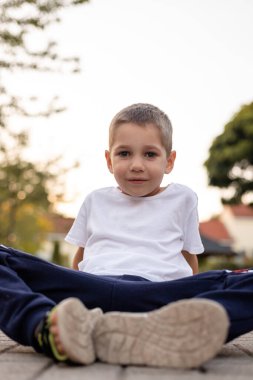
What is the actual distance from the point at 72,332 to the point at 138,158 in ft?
4.13

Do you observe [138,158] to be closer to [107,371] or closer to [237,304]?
[237,304]

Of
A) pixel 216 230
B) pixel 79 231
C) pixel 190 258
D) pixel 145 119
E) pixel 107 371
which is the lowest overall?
pixel 216 230

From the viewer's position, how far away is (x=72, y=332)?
211 centimetres

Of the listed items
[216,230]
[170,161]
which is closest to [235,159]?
[170,161]

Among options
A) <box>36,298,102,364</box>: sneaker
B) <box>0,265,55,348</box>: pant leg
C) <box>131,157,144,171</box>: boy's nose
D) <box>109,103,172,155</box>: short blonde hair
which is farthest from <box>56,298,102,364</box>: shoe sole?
<box>109,103,172,155</box>: short blonde hair

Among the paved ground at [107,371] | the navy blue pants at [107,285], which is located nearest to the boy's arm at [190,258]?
the navy blue pants at [107,285]

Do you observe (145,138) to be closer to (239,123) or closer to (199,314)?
(199,314)

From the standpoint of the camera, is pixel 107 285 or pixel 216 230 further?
pixel 216 230

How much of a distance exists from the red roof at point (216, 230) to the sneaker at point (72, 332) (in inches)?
2422

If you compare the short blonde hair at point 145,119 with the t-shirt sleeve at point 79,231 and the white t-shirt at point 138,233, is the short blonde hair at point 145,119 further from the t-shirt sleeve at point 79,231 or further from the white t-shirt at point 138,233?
the t-shirt sleeve at point 79,231

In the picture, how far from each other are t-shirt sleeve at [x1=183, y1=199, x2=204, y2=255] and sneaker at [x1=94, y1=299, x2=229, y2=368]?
1.09 metres

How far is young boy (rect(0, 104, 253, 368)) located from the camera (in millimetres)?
2117

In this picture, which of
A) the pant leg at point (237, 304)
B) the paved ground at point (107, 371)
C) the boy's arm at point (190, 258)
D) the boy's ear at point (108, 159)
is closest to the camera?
the paved ground at point (107, 371)

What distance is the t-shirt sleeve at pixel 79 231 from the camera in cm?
337
